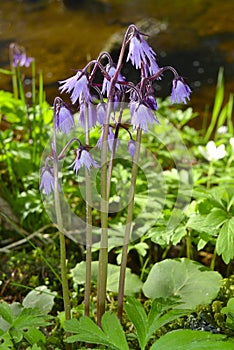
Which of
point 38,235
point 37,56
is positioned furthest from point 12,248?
point 37,56

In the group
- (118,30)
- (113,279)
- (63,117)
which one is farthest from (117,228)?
(118,30)

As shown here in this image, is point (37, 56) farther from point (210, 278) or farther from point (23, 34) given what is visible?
point (210, 278)

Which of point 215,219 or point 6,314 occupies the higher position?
point 215,219

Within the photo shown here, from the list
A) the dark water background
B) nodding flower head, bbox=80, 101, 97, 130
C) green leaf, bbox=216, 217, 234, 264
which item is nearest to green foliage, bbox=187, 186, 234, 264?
green leaf, bbox=216, 217, 234, 264

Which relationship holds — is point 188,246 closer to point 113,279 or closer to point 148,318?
point 113,279

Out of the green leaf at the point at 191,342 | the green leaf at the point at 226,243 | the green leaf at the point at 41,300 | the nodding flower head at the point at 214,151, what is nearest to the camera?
the green leaf at the point at 191,342

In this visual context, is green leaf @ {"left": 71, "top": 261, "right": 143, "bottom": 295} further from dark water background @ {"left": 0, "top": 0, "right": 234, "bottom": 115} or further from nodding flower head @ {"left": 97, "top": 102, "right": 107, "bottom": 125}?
dark water background @ {"left": 0, "top": 0, "right": 234, "bottom": 115}

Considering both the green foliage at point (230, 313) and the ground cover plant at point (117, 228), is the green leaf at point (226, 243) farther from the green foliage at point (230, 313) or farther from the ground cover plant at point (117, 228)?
the green foliage at point (230, 313)

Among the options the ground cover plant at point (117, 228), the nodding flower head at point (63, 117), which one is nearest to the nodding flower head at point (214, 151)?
the ground cover plant at point (117, 228)
